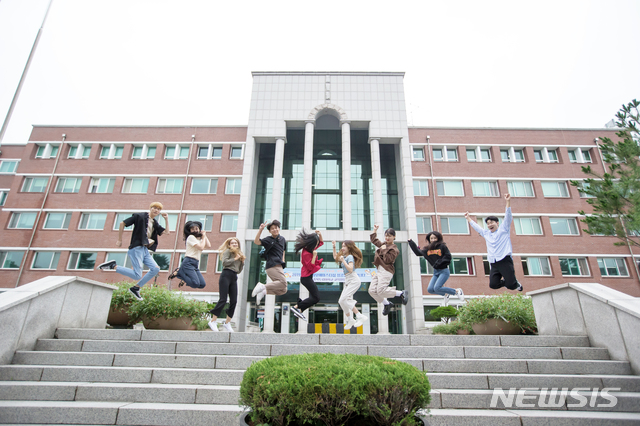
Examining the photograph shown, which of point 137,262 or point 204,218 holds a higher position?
point 204,218

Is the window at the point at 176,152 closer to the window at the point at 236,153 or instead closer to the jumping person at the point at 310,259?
the window at the point at 236,153

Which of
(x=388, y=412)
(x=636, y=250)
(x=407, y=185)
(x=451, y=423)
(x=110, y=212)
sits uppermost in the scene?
(x=407, y=185)

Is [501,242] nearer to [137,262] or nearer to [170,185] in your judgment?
[137,262]

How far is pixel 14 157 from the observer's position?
33000 mm

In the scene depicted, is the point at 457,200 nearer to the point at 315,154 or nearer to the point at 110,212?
the point at 315,154

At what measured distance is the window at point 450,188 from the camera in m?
29.5

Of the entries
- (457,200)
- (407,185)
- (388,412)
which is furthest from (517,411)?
(457,200)

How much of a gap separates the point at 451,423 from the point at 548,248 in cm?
2942

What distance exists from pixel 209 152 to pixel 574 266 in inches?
1303

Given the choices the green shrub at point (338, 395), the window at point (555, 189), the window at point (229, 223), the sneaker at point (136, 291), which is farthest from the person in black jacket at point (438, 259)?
the window at point (555, 189)

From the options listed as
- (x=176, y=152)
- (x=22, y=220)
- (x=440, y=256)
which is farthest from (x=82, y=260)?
(x=440, y=256)

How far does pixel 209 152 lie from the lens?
31.2 metres

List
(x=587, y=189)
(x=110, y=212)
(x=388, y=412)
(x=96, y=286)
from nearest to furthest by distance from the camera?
(x=388, y=412), (x=96, y=286), (x=587, y=189), (x=110, y=212)

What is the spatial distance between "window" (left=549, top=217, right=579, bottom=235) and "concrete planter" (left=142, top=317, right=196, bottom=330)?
1197 inches
